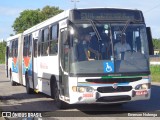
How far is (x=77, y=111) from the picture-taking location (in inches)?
536

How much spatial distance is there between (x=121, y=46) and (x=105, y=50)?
0.49 m

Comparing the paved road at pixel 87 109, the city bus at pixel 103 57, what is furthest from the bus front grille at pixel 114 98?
the paved road at pixel 87 109

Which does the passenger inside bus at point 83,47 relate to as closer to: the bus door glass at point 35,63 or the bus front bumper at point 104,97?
the bus front bumper at point 104,97

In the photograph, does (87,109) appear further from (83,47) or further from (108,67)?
(83,47)

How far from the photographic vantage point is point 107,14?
12.5 metres

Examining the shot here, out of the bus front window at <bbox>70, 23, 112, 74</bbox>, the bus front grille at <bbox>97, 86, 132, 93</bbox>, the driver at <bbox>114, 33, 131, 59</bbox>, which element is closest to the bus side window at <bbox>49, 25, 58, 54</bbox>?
the bus front window at <bbox>70, 23, 112, 74</bbox>

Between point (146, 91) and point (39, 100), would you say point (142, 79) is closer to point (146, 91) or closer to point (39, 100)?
point (146, 91)

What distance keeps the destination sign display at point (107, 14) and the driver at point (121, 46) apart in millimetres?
630

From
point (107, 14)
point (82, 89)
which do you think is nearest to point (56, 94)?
point (82, 89)

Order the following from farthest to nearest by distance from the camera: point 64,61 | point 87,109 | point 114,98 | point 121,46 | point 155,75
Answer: point 155,75 < point 87,109 < point 64,61 < point 121,46 < point 114,98

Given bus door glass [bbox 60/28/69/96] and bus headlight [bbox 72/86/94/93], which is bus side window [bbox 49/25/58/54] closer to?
bus door glass [bbox 60/28/69/96]

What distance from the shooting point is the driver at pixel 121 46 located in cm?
1212

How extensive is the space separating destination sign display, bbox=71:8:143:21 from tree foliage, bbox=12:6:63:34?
72726 millimetres

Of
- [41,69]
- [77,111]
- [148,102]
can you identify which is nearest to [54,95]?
[77,111]
